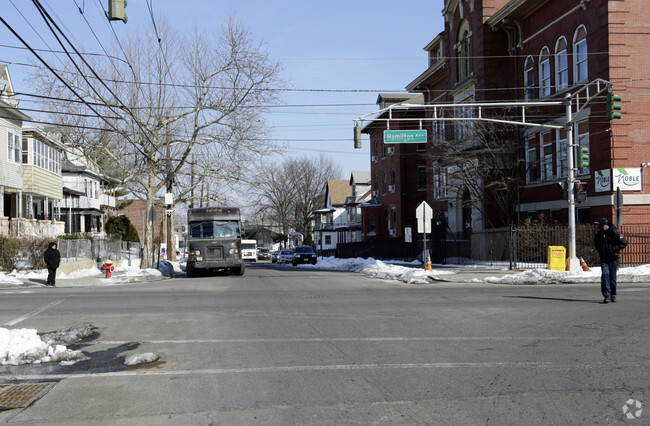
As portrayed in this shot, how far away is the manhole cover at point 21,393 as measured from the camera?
258 inches

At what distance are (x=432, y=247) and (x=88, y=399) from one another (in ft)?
113

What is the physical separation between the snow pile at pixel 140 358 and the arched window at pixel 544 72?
29.4 meters

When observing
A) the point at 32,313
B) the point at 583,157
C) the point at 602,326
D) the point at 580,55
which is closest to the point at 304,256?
the point at 580,55

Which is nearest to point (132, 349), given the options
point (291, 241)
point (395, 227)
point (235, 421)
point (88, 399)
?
point (88, 399)

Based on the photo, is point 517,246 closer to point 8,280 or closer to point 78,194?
point 8,280

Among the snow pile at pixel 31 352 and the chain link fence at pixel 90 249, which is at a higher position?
the chain link fence at pixel 90 249

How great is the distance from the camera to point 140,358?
8805 millimetres

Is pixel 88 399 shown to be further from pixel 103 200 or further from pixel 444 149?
pixel 103 200

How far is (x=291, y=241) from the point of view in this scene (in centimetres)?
12638

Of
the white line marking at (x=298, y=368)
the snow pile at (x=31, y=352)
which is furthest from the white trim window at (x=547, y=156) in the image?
the snow pile at (x=31, y=352)

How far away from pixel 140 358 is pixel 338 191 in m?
81.5

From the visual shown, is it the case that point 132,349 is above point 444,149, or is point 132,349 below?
below

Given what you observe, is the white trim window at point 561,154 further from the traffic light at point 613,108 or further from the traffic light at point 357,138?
the traffic light at point 357,138

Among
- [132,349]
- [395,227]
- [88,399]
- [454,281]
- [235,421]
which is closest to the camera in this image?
[235,421]
